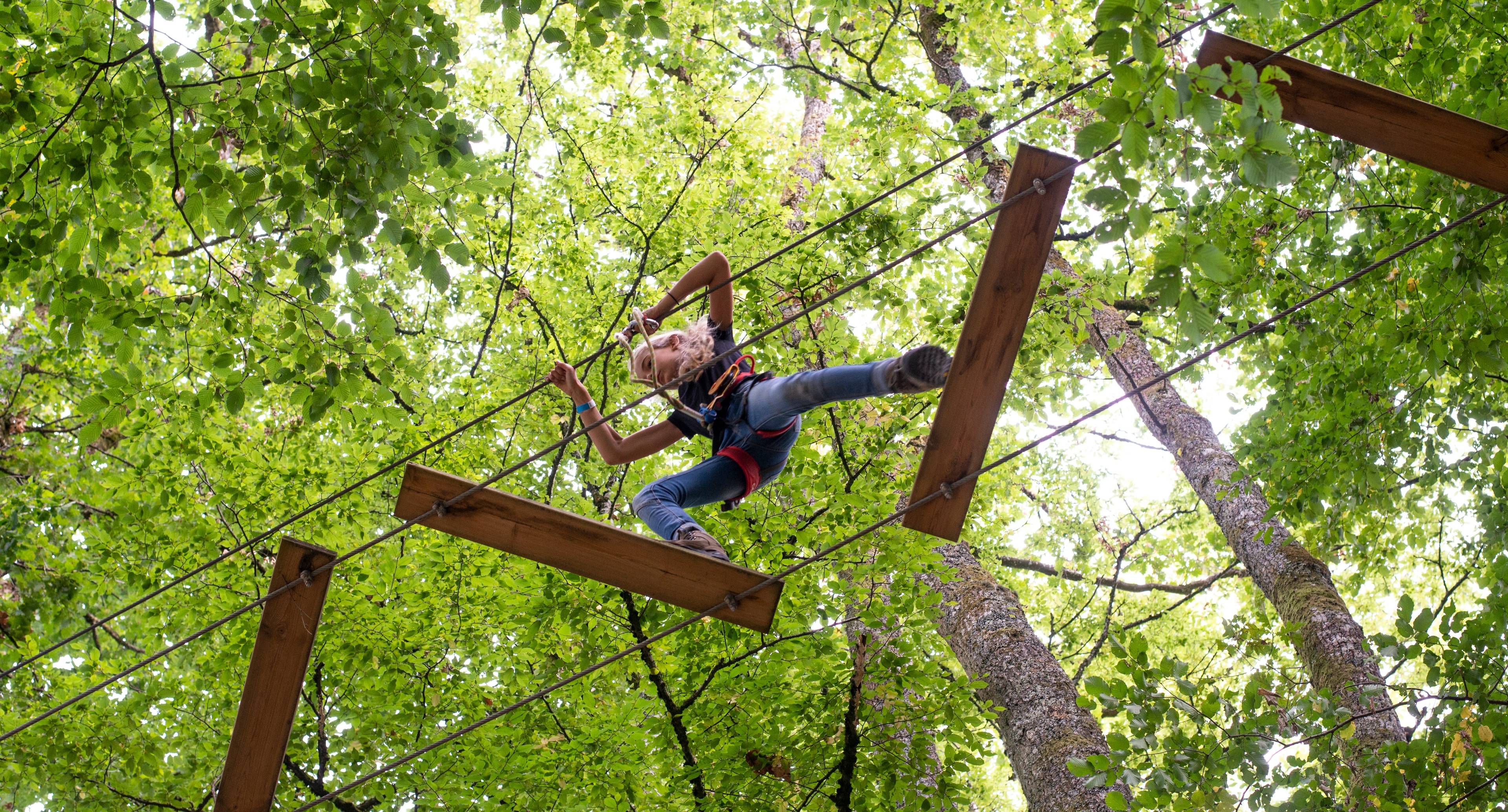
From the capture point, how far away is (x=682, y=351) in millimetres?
3797

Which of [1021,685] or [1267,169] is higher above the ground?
[1021,685]

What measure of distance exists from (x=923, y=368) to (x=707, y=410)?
3.55 feet

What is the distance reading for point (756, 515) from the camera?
18.8 ft

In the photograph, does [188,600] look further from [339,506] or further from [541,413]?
[541,413]

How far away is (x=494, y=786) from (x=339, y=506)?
228cm

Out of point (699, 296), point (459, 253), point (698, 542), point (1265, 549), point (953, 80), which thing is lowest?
point (698, 542)

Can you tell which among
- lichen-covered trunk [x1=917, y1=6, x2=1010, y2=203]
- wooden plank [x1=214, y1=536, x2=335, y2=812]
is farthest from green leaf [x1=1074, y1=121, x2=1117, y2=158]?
lichen-covered trunk [x1=917, y1=6, x2=1010, y2=203]

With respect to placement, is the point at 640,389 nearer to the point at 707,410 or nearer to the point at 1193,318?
the point at 707,410

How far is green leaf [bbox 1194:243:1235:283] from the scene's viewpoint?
8.40 ft

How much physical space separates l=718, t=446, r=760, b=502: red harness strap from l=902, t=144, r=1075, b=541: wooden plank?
887mm

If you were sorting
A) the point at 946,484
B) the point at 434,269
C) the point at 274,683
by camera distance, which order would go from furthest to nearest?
the point at 434,269, the point at 274,683, the point at 946,484

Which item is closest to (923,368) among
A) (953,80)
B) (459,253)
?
(459,253)

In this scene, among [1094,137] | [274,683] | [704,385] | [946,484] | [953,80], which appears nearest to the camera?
[1094,137]

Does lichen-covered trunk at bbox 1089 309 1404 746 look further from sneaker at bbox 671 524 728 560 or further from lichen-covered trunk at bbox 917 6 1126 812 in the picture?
sneaker at bbox 671 524 728 560
